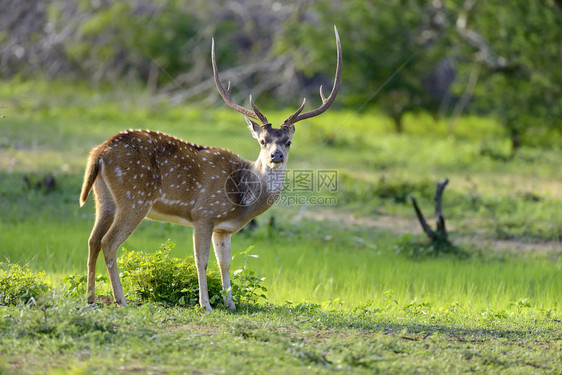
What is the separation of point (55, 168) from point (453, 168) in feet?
25.0

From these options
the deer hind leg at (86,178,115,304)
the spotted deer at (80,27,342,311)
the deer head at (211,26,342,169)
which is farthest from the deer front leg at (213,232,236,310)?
the deer hind leg at (86,178,115,304)

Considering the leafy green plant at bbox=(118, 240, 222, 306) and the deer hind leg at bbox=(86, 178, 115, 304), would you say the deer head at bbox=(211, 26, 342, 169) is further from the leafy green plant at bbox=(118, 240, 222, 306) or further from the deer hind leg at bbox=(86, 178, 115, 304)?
the deer hind leg at bbox=(86, 178, 115, 304)

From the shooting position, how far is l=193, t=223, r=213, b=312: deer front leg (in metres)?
6.80

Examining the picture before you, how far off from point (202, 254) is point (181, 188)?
670 mm

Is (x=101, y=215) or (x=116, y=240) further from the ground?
(x=101, y=215)

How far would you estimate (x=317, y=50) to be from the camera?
58.4ft

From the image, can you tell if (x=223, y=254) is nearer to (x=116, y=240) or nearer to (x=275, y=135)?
(x=116, y=240)

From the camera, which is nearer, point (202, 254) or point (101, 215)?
point (101, 215)

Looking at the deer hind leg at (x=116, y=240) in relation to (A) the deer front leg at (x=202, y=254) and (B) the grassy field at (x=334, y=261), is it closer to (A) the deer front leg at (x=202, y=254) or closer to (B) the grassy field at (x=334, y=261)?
(B) the grassy field at (x=334, y=261)

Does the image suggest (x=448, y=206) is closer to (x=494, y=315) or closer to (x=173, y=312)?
(x=494, y=315)

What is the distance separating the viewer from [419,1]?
17469mm

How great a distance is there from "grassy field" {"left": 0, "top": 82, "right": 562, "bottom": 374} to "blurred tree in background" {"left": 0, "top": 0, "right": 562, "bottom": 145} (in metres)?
1.22

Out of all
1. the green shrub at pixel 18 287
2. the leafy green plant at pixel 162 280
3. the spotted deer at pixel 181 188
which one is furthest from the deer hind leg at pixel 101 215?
the green shrub at pixel 18 287

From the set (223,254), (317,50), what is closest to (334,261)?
(223,254)
